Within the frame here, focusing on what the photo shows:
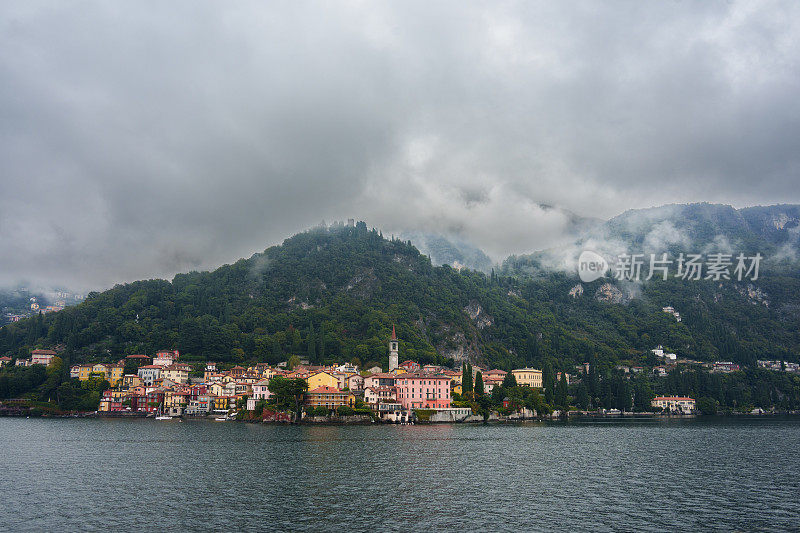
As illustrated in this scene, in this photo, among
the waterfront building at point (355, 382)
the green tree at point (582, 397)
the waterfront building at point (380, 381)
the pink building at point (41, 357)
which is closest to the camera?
the waterfront building at point (380, 381)

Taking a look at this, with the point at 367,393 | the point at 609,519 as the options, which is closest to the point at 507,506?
the point at 609,519

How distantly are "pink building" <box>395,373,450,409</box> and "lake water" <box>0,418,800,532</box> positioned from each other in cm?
3639

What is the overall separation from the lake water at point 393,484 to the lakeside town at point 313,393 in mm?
31478

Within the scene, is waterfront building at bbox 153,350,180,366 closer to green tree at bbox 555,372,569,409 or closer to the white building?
the white building

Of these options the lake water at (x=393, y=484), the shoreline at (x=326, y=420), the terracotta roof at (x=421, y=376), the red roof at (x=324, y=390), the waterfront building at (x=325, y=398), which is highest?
the terracotta roof at (x=421, y=376)

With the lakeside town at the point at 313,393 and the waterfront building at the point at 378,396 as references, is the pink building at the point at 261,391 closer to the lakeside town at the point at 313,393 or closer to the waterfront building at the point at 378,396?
the lakeside town at the point at 313,393

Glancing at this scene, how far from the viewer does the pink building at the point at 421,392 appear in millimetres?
102375

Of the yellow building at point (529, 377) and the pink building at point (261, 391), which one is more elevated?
the yellow building at point (529, 377)

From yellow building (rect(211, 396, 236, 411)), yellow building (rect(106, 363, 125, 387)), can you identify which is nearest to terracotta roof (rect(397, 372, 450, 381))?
yellow building (rect(211, 396, 236, 411))

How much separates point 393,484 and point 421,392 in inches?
2615

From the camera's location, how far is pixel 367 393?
101 metres

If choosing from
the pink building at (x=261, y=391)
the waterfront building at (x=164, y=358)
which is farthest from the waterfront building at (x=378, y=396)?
the waterfront building at (x=164, y=358)

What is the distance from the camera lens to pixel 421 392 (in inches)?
4067

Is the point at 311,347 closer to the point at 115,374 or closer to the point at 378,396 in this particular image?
the point at 115,374
